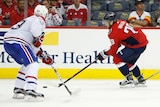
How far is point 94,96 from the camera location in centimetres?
543

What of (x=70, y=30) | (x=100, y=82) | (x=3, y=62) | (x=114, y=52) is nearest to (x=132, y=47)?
(x=114, y=52)

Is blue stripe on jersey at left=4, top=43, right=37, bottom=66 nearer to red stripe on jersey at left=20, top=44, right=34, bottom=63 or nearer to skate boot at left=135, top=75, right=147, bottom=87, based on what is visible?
red stripe on jersey at left=20, top=44, right=34, bottom=63

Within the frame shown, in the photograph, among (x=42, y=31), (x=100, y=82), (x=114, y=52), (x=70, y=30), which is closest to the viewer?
(x=42, y=31)

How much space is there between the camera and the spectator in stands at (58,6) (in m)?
7.66

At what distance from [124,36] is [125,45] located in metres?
0.21

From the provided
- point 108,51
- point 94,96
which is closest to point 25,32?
point 94,96

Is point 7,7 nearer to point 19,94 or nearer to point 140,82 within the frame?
point 140,82

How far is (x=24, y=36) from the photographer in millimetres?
5043

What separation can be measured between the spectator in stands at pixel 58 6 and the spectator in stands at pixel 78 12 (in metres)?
0.09

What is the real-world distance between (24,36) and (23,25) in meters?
0.12

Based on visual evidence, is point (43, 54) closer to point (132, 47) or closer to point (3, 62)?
point (132, 47)

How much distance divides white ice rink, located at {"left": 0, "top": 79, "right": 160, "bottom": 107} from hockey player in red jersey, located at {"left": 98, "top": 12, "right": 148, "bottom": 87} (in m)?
0.24


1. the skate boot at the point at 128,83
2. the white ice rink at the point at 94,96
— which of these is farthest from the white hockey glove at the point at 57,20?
the skate boot at the point at 128,83

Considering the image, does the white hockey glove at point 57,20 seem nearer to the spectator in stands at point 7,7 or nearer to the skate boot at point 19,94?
the spectator in stands at point 7,7
